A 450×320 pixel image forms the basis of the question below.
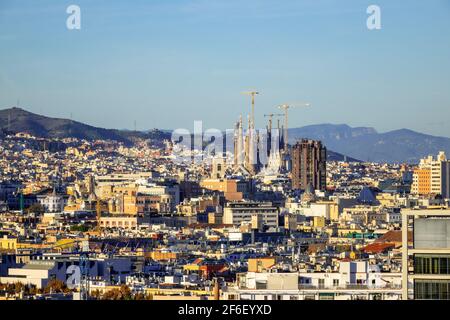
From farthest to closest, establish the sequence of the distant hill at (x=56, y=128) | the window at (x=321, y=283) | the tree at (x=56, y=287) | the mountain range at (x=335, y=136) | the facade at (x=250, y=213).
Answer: the distant hill at (x=56, y=128), the mountain range at (x=335, y=136), the facade at (x=250, y=213), the tree at (x=56, y=287), the window at (x=321, y=283)

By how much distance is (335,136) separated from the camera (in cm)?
7044

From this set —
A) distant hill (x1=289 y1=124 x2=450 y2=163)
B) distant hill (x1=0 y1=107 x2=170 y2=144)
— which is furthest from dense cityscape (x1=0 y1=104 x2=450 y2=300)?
distant hill (x1=289 y1=124 x2=450 y2=163)

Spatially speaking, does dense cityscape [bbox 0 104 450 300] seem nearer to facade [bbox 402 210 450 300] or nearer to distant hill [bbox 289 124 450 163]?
facade [bbox 402 210 450 300]

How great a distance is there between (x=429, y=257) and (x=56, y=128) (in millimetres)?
70349

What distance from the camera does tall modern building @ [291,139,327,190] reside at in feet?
236

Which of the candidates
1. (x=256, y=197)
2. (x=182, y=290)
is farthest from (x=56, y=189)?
(x=182, y=290)

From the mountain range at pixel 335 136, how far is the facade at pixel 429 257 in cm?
5658

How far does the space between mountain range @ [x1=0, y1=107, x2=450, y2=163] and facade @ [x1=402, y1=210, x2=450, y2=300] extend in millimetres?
56582

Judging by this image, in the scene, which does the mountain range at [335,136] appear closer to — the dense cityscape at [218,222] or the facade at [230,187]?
the dense cityscape at [218,222]

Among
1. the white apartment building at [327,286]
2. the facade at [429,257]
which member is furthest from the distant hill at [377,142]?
the facade at [429,257]

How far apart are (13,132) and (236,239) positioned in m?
30.3

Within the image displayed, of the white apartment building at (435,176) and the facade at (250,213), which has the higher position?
the white apartment building at (435,176)

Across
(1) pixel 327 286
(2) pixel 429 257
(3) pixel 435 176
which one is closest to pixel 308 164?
(3) pixel 435 176

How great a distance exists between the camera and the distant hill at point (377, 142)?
224 feet
